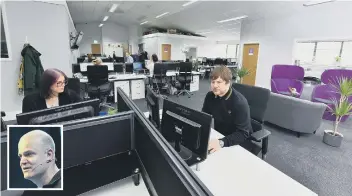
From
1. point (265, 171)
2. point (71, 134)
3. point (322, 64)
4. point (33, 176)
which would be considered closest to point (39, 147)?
point (33, 176)

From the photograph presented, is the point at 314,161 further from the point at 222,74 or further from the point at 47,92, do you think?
the point at 47,92

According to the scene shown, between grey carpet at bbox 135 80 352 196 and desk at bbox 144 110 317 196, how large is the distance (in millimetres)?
1331

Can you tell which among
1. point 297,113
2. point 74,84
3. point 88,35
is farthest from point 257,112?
point 88,35

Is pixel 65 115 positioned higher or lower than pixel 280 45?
lower

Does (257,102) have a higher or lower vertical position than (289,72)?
lower

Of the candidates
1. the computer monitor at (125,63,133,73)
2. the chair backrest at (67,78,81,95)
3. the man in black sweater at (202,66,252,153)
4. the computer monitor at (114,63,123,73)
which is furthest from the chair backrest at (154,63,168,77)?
the man in black sweater at (202,66,252,153)

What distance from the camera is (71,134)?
3.27 ft

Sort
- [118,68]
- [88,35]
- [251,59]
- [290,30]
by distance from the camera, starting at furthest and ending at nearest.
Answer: [88,35] < [251,59] < [290,30] < [118,68]

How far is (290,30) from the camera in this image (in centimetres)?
636

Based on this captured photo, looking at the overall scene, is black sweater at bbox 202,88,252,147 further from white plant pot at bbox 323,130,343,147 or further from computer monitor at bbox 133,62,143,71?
computer monitor at bbox 133,62,143,71

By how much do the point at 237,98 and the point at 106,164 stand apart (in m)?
1.14

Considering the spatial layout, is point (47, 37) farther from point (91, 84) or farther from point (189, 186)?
point (189, 186)

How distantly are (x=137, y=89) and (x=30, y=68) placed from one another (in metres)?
2.51

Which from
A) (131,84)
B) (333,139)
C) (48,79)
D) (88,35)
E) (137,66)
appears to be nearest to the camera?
(48,79)
